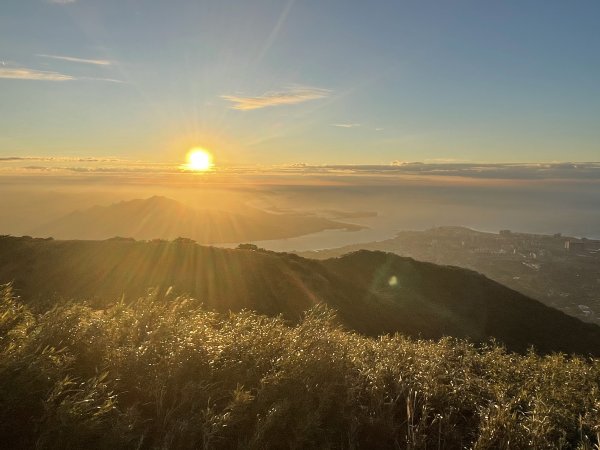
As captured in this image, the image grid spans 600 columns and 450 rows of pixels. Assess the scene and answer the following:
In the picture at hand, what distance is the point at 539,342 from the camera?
1261 inches

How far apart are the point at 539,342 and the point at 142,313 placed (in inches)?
1387

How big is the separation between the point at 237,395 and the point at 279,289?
1012 inches

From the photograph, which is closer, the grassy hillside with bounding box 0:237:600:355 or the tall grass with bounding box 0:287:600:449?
the tall grass with bounding box 0:287:600:449

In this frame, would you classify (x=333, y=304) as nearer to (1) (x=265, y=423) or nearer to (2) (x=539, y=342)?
(2) (x=539, y=342)

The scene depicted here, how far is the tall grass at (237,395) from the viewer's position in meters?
4.27

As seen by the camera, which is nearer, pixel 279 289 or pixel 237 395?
pixel 237 395

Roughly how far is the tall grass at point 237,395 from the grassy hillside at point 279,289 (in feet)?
65.1

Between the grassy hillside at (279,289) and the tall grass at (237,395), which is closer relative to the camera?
the tall grass at (237,395)

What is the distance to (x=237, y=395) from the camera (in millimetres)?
4727

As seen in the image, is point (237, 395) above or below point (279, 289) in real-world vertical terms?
above

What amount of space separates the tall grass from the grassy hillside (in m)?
19.8

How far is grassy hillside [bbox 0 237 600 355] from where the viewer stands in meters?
28.0

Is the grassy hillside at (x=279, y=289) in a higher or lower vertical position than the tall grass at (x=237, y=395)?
lower

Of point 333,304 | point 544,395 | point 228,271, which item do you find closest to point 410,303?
point 333,304
